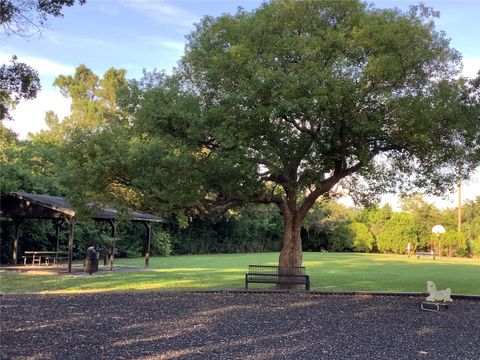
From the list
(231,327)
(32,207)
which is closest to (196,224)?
(32,207)

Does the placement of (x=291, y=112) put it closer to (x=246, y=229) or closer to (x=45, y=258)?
(x=45, y=258)

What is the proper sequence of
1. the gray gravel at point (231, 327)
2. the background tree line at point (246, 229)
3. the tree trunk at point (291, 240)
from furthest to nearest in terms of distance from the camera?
the background tree line at point (246, 229)
the tree trunk at point (291, 240)
the gray gravel at point (231, 327)

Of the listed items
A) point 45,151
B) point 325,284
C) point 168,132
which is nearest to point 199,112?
point 168,132

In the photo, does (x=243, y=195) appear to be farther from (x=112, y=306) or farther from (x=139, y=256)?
(x=139, y=256)

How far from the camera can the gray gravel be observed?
22.8 feet

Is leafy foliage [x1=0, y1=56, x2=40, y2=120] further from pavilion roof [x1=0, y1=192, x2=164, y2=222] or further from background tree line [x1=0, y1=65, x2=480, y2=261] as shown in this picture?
background tree line [x1=0, y1=65, x2=480, y2=261]

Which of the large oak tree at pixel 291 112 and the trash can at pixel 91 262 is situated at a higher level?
the large oak tree at pixel 291 112

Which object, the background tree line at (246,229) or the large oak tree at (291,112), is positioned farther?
the background tree line at (246,229)

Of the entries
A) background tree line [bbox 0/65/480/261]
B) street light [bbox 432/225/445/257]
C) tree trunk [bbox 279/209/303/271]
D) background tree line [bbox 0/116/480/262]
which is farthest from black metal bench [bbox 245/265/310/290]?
street light [bbox 432/225/445/257]

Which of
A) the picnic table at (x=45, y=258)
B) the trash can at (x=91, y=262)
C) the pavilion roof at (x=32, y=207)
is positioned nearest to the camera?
the trash can at (x=91, y=262)

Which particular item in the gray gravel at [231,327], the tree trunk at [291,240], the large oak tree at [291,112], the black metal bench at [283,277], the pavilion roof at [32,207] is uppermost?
the large oak tree at [291,112]

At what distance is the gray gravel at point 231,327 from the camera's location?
6953mm

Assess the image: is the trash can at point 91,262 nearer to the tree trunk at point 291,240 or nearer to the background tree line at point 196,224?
the background tree line at point 196,224

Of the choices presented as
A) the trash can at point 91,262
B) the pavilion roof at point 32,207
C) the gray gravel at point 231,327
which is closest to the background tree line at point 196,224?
the pavilion roof at point 32,207
